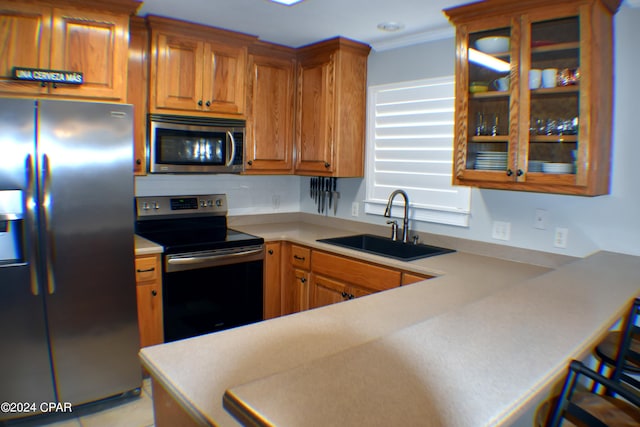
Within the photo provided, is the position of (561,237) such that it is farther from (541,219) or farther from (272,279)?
(272,279)

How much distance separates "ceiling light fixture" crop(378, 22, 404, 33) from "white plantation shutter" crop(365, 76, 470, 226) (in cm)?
39

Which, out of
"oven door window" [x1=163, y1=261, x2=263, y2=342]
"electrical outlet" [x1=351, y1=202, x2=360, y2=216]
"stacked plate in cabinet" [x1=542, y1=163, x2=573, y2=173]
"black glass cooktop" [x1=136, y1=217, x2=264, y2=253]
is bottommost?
"oven door window" [x1=163, y1=261, x2=263, y2=342]

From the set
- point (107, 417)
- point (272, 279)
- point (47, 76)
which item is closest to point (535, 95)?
point (272, 279)

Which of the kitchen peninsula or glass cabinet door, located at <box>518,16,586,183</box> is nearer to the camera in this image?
the kitchen peninsula

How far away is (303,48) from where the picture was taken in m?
3.58

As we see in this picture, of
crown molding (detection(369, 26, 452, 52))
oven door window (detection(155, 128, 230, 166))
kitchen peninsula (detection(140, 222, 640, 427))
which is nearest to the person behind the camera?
kitchen peninsula (detection(140, 222, 640, 427))

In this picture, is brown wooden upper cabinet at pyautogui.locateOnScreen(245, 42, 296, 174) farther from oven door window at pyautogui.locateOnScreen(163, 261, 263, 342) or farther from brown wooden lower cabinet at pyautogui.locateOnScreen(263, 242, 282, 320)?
oven door window at pyautogui.locateOnScreen(163, 261, 263, 342)

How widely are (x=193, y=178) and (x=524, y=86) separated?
241 centimetres

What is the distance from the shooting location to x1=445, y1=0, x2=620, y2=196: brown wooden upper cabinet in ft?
6.85

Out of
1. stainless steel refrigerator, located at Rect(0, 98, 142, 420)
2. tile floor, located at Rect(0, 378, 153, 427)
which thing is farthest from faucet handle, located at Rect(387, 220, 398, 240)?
tile floor, located at Rect(0, 378, 153, 427)

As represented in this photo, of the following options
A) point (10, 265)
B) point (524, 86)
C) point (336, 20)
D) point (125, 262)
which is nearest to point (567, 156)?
point (524, 86)

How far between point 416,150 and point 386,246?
73cm

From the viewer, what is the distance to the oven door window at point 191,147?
10.1 feet

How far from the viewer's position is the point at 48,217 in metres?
2.33
